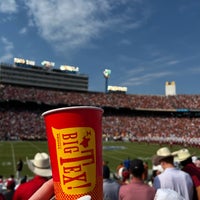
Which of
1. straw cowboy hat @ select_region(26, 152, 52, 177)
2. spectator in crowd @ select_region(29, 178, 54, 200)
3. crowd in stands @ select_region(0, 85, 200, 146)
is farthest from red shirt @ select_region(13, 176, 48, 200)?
crowd in stands @ select_region(0, 85, 200, 146)

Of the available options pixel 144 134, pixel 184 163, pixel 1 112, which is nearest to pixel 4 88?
pixel 1 112

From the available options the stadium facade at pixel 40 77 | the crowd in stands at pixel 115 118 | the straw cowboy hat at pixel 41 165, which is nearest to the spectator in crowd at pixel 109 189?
the straw cowboy hat at pixel 41 165

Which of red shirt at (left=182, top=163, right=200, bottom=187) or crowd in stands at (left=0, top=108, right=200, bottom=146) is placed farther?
crowd in stands at (left=0, top=108, right=200, bottom=146)

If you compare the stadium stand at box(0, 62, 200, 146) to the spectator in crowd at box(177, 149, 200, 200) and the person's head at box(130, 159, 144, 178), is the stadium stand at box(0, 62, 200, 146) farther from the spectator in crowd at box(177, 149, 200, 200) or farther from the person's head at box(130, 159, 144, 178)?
the person's head at box(130, 159, 144, 178)

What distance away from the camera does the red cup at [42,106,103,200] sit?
1.63 meters

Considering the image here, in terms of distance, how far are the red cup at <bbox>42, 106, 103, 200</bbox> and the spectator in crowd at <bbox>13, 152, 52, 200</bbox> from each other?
181 centimetres

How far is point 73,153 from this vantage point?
64.2 inches

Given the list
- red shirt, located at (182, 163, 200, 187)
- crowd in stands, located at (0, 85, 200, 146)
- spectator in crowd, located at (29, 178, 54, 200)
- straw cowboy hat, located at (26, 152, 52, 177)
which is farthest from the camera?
crowd in stands, located at (0, 85, 200, 146)

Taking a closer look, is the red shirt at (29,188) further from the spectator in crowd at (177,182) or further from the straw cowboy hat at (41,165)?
the spectator in crowd at (177,182)

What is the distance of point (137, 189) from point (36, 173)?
112 centimetres

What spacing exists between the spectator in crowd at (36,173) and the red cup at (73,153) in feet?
5.94

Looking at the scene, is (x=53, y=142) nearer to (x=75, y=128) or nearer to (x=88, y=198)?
(x=75, y=128)

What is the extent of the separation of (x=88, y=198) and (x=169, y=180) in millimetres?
2990

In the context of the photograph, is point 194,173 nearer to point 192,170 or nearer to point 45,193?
point 192,170
